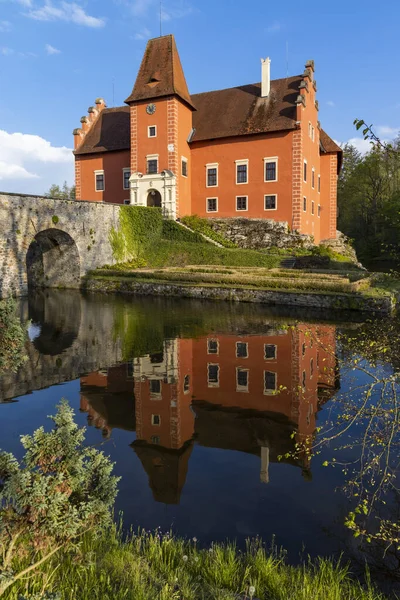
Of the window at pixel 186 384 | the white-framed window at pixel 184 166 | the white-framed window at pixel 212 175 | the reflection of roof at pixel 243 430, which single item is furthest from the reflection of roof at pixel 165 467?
the white-framed window at pixel 212 175

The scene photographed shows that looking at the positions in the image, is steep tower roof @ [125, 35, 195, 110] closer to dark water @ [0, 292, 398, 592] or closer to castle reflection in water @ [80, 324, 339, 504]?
dark water @ [0, 292, 398, 592]

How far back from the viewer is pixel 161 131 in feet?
119

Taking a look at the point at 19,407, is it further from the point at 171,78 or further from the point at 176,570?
the point at 171,78

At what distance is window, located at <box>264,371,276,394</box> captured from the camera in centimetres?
1014

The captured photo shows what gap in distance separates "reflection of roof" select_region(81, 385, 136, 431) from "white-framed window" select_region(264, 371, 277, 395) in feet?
10.1

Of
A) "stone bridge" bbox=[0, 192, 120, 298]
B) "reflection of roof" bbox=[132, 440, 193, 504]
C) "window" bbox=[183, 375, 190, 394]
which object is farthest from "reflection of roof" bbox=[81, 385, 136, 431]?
"stone bridge" bbox=[0, 192, 120, 298]

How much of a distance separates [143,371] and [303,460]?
5.58 metres

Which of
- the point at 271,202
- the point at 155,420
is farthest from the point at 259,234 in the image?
the point at 155,420

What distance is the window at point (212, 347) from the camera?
1345 cm

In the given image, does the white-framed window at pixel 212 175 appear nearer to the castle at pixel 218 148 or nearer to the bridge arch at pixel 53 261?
the castle at pixel 218 148

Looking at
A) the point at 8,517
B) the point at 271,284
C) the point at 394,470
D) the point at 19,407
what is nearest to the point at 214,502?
the point at 394,470

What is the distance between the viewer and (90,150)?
41656 mm

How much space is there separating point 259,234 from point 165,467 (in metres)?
31.1

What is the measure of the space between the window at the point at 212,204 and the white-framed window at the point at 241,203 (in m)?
2.01
